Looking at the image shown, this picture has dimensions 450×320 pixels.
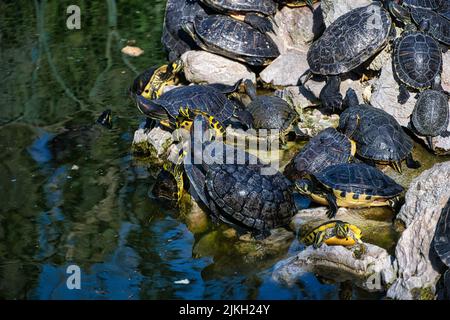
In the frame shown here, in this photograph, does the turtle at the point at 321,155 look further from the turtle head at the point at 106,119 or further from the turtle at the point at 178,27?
the turtle at the point at 178,27

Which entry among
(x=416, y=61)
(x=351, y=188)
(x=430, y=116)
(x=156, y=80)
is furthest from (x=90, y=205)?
(x=416, y=61)

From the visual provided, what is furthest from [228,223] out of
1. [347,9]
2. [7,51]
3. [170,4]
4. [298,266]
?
[7,51]

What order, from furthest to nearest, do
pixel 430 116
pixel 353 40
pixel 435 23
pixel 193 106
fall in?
pixel 435 23, pixel 353 40, pixel 193 106, pixel 430 116

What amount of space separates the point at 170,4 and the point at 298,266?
6.35 meters

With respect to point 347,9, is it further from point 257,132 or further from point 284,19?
point 257,132

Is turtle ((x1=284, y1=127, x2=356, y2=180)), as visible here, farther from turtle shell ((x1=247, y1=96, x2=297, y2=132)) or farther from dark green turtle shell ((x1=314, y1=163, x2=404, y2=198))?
turtle shell ((x1=247, y1=96, x2=297, y2=132))

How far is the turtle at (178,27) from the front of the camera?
11234 mm

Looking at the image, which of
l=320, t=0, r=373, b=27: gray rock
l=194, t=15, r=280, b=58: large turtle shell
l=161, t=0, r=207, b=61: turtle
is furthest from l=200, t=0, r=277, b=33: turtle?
l=320, t=0, r=373, b=27: gray rock

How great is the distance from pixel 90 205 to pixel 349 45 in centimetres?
377

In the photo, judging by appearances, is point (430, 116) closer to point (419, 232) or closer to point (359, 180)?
point (359, 180)

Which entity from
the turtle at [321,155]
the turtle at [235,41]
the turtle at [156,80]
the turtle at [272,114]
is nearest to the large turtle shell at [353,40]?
the turtle at [272,114]

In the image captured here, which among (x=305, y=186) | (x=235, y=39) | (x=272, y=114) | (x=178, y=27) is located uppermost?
(x=235, y=39)

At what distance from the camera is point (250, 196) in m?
7.20

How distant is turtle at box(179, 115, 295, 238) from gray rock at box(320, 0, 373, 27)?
3.20 meters
